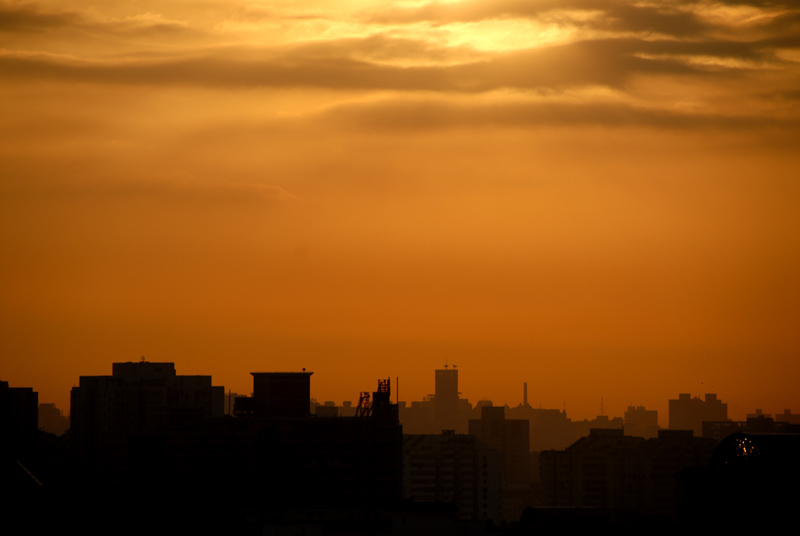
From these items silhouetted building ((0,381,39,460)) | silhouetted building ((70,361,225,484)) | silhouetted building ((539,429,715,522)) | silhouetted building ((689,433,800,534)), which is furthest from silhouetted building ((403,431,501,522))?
silhouetted building ((689,433,800,534))

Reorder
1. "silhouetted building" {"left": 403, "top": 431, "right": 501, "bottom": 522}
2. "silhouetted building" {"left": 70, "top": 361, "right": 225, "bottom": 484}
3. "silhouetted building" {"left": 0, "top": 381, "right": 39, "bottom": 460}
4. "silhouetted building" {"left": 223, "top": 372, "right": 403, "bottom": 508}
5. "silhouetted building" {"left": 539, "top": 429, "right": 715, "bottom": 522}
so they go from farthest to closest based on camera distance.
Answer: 1. "silhouetted building" {"left": 539, "top": 429, "right": 715, "bottom": 522}
2. "silhouetted building" {"left": 403, "top": 431, "right": 501, "bottom": 522}
3. "silhouetted building" {"left": 0, "top": 381, "right": 39, "bottom": 460}
4. "silhouetted building" {"left": 70, "top": 361, "right": 225, "bottom": 484}
5. "silhouetted building" {"left": 223, "top": 372, "right": 403, "bottom": 508}

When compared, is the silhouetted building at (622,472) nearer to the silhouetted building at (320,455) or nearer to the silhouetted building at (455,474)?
the silhouetted building at (455,474)

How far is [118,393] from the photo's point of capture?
167 m

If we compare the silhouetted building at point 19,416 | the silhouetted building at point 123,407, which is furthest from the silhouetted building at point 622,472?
the silhouetted building at point 19,416

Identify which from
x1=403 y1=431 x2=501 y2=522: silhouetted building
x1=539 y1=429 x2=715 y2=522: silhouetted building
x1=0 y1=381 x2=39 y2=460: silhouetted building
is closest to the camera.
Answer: x1=0 y1=381 x2=39 y2=460: silhouetted building

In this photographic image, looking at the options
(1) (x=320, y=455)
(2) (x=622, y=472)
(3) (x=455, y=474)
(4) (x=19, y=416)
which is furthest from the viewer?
(2) (x=622, y=472)

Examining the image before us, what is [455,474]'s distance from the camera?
17312 cm

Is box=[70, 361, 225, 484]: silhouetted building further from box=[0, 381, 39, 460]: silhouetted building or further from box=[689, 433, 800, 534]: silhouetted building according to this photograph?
box=[689, 433, 800, 534]: silhouetted building

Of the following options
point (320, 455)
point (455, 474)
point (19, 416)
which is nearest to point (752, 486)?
point (320, 455)

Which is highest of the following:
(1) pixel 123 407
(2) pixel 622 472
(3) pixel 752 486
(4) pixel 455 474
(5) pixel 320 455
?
(1) pixel 123 407

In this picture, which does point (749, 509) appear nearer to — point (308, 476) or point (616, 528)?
point (616, 528)

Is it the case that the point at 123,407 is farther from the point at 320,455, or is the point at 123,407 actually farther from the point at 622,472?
the point at 622,472

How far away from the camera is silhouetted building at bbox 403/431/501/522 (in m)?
170

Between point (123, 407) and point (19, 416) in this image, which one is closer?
point (19, 416)
